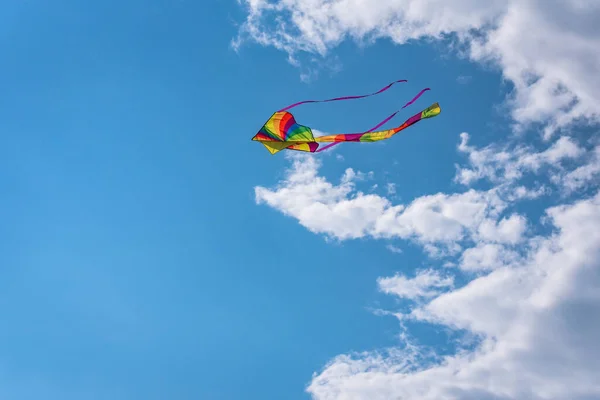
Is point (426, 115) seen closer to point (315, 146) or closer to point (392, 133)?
point (392, 133)

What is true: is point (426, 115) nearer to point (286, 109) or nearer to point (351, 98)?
point (351, 98)

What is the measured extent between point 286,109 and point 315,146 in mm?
3272

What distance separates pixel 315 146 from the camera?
1409 inches

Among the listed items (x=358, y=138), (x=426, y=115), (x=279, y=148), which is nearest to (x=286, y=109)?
(x=279, y=148)

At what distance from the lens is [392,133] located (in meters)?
35.2

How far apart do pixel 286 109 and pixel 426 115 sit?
8.57 metres

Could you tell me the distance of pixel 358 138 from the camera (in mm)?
35281

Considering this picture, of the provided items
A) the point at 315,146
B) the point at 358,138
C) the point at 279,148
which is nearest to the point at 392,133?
the point at 358,138

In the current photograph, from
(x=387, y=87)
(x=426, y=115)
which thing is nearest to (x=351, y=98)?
(x=387, y=87)

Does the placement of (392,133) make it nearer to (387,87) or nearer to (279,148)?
(387,87)

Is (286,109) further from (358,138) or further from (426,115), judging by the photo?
(426,115)

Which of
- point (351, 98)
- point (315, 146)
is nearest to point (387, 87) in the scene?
point (351, 98)

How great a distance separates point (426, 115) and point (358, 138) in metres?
4.35

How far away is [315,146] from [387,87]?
559 cm
